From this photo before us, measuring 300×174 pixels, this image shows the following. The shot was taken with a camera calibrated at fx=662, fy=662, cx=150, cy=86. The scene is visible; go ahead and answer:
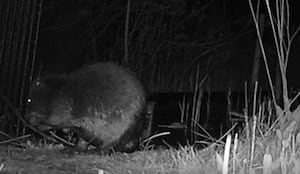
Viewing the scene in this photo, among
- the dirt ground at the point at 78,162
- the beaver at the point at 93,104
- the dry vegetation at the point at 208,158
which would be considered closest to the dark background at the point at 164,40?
the beaver at the point at 93,104

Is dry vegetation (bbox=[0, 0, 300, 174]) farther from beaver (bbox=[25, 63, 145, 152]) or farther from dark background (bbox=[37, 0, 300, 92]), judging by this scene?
dark background (bbox=[37, 0, 300, 92])

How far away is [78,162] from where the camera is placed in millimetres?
3730

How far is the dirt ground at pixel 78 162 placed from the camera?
3.37m

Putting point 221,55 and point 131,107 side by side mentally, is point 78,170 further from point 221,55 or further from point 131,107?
point 221,55

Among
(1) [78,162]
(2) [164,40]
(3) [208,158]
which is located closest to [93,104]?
(1) [78,162]

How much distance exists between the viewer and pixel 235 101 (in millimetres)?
7480

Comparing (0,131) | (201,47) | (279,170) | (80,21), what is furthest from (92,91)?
(201,47)

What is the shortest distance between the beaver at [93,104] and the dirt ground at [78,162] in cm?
14

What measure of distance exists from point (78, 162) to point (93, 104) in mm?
582

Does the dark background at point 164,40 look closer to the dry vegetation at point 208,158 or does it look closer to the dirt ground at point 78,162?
the dirt ground at point 78,162

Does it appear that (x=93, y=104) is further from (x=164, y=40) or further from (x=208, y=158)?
(x=164, y=40)

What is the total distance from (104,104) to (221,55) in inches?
174

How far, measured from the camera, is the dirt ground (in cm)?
337

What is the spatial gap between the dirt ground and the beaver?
140 millimetres
